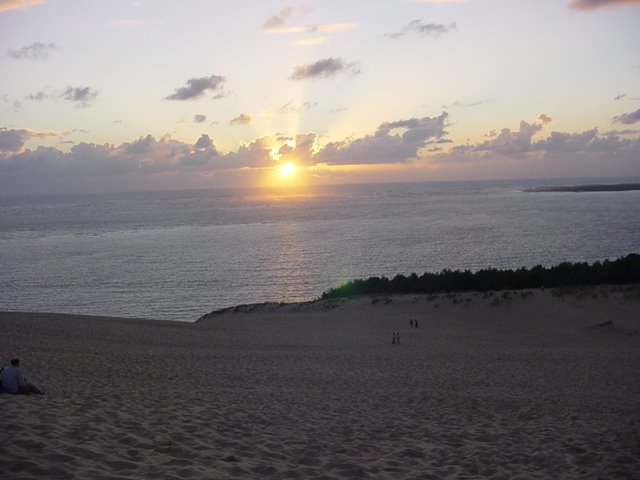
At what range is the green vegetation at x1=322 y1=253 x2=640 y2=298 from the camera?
36.1 metres

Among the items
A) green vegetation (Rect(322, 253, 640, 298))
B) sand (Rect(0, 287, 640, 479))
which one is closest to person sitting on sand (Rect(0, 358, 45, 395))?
sand (Rect(0, 287, 640, 479))

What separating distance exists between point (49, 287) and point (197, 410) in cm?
4518

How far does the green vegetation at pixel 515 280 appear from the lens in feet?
118

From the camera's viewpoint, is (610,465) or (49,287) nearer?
(610,465)

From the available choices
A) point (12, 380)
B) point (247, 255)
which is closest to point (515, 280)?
point (12, 380)

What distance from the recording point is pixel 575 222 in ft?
327

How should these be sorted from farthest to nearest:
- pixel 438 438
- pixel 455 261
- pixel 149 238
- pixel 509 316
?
pixel 149 238, pixel 455 261, pixel 509 316, pixel 438 438

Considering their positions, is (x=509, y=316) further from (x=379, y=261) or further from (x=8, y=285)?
(x=8, y=285)

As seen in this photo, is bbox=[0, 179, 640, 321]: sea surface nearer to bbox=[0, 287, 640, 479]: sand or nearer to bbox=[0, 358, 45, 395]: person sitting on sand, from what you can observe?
bbox=[0, 287, 640, 479]: sand

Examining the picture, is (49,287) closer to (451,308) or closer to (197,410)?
(451,308)

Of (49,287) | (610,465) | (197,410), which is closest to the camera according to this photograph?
(610,465)

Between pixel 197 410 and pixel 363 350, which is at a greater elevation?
pixel 197 410

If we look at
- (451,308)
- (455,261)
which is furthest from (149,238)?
(451,308)

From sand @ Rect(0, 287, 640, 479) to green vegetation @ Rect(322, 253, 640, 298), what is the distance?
8.66 meters
